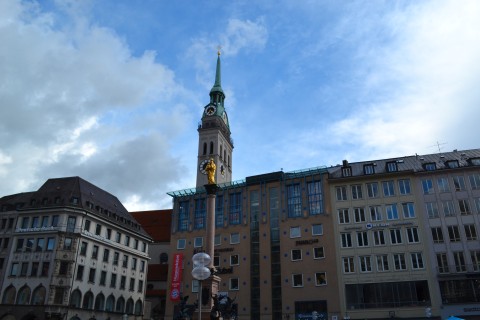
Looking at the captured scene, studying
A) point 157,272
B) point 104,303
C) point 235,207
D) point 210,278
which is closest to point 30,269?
point 104,303

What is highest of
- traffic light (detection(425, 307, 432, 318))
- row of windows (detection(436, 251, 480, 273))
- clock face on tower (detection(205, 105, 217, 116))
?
clock face on tower (detection(205, 105, 217, 116))

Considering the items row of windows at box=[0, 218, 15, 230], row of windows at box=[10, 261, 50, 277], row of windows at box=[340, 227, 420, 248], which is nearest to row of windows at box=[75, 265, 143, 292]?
row of windows at box=[10, 261, 50, 277]

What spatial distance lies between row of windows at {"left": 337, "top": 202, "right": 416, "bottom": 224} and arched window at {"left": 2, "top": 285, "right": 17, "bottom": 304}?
4355cm

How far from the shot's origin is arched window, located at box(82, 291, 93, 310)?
57.9 meters

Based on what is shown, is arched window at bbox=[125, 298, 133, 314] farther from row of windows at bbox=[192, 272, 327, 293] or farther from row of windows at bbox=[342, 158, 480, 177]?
row of windows at bbox=[342, 158, 480, 177]

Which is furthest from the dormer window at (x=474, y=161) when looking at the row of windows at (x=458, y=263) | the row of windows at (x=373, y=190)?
the row of windows at (x=458, y=263)

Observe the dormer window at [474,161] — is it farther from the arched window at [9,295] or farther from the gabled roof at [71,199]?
the arched window at [9,295]

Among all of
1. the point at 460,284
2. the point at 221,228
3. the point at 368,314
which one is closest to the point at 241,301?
the point at 221,228

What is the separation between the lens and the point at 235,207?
200 ft

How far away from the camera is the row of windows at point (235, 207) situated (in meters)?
55.8

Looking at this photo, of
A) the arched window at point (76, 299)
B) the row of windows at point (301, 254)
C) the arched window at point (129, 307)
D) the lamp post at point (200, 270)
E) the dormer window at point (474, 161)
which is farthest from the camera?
the arched window at point (129, 307)

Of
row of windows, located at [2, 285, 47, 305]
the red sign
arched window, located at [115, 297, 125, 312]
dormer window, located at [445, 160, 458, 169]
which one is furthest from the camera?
arched window, located at [115, 297, 125, 312]

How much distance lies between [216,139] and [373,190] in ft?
165

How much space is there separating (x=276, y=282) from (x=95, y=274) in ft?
87.1
